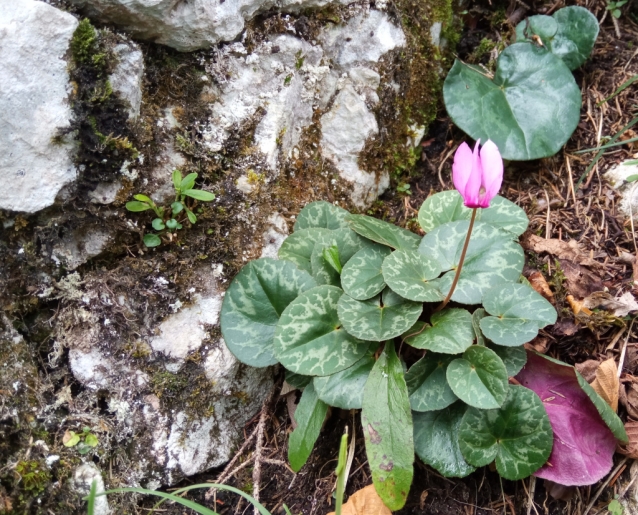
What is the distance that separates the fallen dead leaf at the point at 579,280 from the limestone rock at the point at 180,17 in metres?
1.31

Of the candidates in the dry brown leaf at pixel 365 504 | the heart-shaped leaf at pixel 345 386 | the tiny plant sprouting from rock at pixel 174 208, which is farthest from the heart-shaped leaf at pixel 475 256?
the tiny plant sprouting from rock at pixel 174 208

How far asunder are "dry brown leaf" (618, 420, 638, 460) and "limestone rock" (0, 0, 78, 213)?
66.5 inches

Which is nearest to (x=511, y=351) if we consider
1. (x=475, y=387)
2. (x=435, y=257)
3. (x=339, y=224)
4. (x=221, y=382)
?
(x=475, y=387)

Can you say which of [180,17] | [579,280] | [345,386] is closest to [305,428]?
[345,386]

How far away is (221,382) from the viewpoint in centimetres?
159

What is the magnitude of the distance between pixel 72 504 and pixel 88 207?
802 mm

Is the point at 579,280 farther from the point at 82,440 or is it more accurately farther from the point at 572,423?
the point at 82,440

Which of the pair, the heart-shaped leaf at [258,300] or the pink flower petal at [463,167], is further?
the heart-shaped leaf at [258,300]

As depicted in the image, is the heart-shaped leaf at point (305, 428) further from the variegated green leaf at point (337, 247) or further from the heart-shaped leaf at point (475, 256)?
the heart-shaped leaf at point (475, 256)

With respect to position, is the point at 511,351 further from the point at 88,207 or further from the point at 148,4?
the point at 148,4

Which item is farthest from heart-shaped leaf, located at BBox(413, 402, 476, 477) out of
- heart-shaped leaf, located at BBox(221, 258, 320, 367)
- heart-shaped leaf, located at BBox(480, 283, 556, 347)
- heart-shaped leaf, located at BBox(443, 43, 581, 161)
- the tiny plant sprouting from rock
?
heart-shaped leaf, located at BBox(443, 43, 581, 161)

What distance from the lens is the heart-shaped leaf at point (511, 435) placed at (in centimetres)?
137

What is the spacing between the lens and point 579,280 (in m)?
1.69

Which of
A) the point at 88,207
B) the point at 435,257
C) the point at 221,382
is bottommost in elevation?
the point at 221,382
